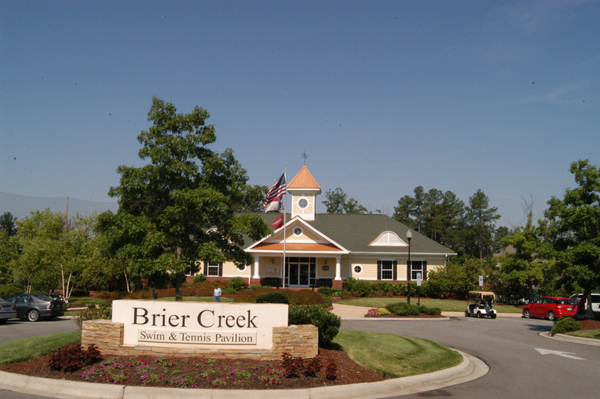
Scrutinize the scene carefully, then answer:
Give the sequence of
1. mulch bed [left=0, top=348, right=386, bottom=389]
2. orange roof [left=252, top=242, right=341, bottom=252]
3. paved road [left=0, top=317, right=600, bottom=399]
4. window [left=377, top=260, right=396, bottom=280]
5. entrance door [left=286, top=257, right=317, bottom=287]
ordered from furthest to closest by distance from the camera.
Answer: entrance door [left=286, top=257, right=317, bottom=287] → window [left=377, top=260, right=396, bottom=280] → orange roof [left=252, top=242, right=341, bottom=252] → paved road [left=0, top=317, right=600, bottom=399] → mulch bed [left=0, top=348, right=386, bottom=389]

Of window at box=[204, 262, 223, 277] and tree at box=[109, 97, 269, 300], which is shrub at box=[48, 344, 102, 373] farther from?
window at box=[204, 262, 223, 277]

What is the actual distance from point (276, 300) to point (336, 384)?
13.7 metres

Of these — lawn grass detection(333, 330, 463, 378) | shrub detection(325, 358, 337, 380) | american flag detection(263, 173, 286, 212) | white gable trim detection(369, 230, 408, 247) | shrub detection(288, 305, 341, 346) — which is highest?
american flag detection(263, 173, 286, 212)

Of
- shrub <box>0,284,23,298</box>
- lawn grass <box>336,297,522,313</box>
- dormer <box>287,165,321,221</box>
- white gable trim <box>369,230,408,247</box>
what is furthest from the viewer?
dormer <box>287,165,321,221</box>

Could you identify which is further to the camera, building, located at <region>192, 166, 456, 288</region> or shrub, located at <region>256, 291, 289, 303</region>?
building, located at <region>192, 166, 456, 288</region>

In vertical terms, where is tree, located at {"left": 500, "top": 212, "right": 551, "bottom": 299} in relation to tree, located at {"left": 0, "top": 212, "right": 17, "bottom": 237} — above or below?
below

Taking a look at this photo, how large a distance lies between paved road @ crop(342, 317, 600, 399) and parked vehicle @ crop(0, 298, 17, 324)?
15.2 m

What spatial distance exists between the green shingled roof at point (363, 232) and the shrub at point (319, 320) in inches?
1058

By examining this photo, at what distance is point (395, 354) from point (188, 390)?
5.50 m

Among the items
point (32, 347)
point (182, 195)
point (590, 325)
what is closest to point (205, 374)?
point (32, 347)

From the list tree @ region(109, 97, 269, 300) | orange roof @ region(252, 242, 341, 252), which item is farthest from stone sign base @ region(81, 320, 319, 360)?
orange roof @ region(252, 242, 341, 252)

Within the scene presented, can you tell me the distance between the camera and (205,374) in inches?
349

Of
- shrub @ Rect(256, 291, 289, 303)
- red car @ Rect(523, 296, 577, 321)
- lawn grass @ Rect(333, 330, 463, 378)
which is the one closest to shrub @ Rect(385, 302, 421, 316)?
shrub @ Rect(256, 291, 289, 303)

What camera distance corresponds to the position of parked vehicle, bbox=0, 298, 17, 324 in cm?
2125
